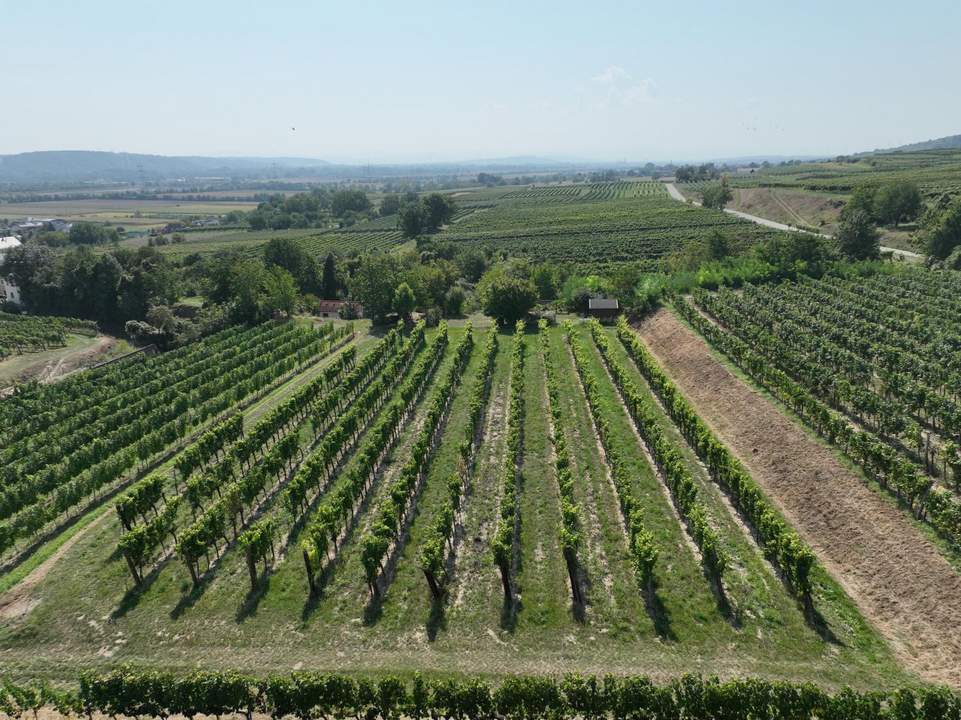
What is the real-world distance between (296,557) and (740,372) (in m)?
38.0

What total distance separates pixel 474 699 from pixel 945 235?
92.5 metres

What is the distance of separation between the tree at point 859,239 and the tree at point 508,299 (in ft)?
171

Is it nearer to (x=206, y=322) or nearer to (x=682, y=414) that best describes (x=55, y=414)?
(x=206, y=322)

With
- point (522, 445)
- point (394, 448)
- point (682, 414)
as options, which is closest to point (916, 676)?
point (682, 414)

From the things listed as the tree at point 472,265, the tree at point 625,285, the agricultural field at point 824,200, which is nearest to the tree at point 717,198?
the agricultural field at point 824,200

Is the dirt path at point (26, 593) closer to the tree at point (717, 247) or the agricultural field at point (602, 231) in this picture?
the agricultural field at point (602, 231)

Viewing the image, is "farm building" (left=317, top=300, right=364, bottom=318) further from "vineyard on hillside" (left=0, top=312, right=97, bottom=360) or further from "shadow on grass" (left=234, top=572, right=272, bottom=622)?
"shadow on grass" (left=234, top=572, right=272, bottom=622)

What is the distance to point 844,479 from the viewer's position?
3078 cm

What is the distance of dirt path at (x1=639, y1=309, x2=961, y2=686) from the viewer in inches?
877

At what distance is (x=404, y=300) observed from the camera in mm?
74812

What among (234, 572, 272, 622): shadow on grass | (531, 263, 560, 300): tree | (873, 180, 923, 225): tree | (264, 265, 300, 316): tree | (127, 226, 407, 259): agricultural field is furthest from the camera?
(127, 226, 407, 259): agricultural field

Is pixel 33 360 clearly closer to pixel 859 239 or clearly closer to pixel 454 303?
pixel 454 303

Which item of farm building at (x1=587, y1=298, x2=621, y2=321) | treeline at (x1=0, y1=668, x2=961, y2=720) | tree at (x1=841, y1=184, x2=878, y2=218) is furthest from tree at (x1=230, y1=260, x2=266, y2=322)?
tree at (x1=841, y1=184, x2=878, y2=218)

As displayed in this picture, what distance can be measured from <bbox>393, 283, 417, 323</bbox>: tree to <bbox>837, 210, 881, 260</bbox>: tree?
67.3 m
